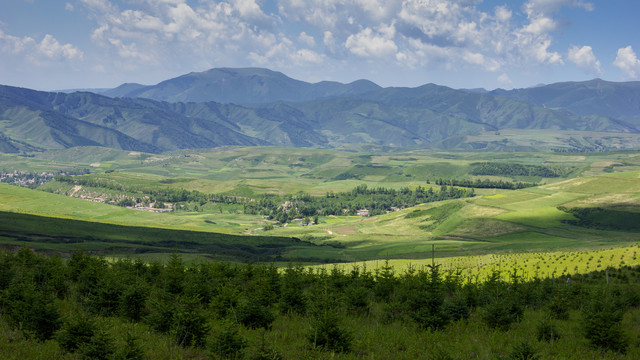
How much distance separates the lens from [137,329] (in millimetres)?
23000

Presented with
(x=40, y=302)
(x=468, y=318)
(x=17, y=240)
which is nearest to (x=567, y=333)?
(x=468, y=318)

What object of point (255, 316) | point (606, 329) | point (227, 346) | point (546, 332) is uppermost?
point (606, 329)

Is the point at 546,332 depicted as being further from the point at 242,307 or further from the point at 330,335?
the point at 242,307

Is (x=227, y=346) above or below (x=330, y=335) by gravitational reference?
above

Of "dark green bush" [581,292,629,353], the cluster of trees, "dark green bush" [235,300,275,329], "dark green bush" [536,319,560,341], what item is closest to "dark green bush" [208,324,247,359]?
the cluster of trees

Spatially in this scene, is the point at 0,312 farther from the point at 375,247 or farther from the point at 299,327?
the point at 375,247

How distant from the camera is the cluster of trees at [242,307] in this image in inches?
734

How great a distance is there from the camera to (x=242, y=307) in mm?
24891

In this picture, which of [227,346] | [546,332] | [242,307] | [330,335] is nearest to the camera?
[227,346]

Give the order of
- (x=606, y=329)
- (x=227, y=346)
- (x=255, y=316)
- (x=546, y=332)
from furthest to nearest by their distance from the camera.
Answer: (x=255, y=316) → (x=546, y=332) → (x=606, y=329) → (x=227, y=346)

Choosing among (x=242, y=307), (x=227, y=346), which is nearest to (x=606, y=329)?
(x=227, y=346)

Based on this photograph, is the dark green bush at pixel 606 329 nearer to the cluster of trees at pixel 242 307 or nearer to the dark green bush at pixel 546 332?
the cluster of trees at pixel 242 307

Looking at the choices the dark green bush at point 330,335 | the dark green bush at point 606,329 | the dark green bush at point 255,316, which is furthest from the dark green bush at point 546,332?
the dark green bush at point 255,316

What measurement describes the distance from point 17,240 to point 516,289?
568 ft
